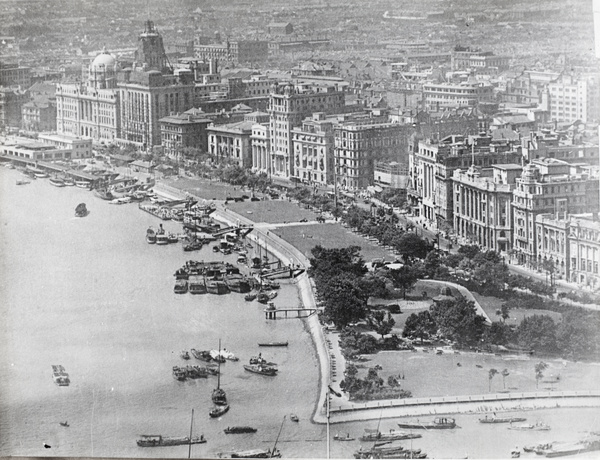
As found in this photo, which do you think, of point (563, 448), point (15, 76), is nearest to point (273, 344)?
point (563, 448)

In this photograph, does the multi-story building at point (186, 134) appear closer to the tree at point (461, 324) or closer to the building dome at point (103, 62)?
the building dome at point (103, 62)

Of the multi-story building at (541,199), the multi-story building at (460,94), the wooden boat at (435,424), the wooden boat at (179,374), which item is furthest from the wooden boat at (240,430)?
the multi-story building at (460,94)

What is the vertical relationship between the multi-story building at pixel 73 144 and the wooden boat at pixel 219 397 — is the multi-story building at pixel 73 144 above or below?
above

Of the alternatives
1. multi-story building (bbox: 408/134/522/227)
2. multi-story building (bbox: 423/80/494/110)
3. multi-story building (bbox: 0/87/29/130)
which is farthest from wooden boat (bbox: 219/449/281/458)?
multi-story building (bbox: 0/87/29/130)

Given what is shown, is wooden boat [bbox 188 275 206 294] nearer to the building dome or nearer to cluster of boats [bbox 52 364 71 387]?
cluster of boats [bbox 52 364 71 387]

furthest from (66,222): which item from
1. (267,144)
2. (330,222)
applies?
(267,144)

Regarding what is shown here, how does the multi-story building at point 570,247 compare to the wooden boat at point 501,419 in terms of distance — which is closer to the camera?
the wooden boat at point 501,419

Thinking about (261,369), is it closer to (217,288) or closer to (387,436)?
(387,436)

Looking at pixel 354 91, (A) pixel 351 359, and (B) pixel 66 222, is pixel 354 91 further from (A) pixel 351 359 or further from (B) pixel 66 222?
(A) pixel 351 359
